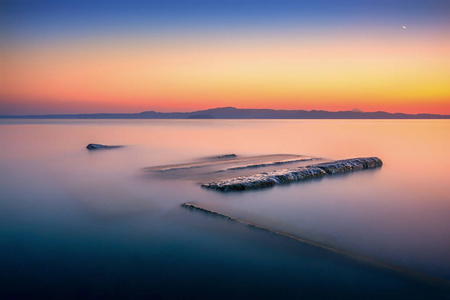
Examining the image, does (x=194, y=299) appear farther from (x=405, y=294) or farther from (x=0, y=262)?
(x=0, y=262)

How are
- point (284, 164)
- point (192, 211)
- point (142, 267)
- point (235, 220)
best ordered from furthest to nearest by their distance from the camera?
point (284, 164), point (192, 211), point (235, 220), point (142, 267)

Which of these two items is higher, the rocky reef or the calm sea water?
the rocky reef

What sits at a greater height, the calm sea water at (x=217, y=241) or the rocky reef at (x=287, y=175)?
the rocky reef at (x=287, y=175)

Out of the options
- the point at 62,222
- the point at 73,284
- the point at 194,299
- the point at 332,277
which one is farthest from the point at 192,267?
the point at 62,222

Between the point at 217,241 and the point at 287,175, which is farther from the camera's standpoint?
the point at 287,175

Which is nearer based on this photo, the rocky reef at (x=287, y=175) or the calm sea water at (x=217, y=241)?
the calm sea water at (x=217, y=241)

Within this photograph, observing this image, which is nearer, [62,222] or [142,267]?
[142,267]

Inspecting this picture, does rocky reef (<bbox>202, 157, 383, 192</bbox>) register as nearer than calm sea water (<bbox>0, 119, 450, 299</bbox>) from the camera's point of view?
No

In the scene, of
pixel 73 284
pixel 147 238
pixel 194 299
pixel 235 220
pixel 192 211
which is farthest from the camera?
pixel 192 211
